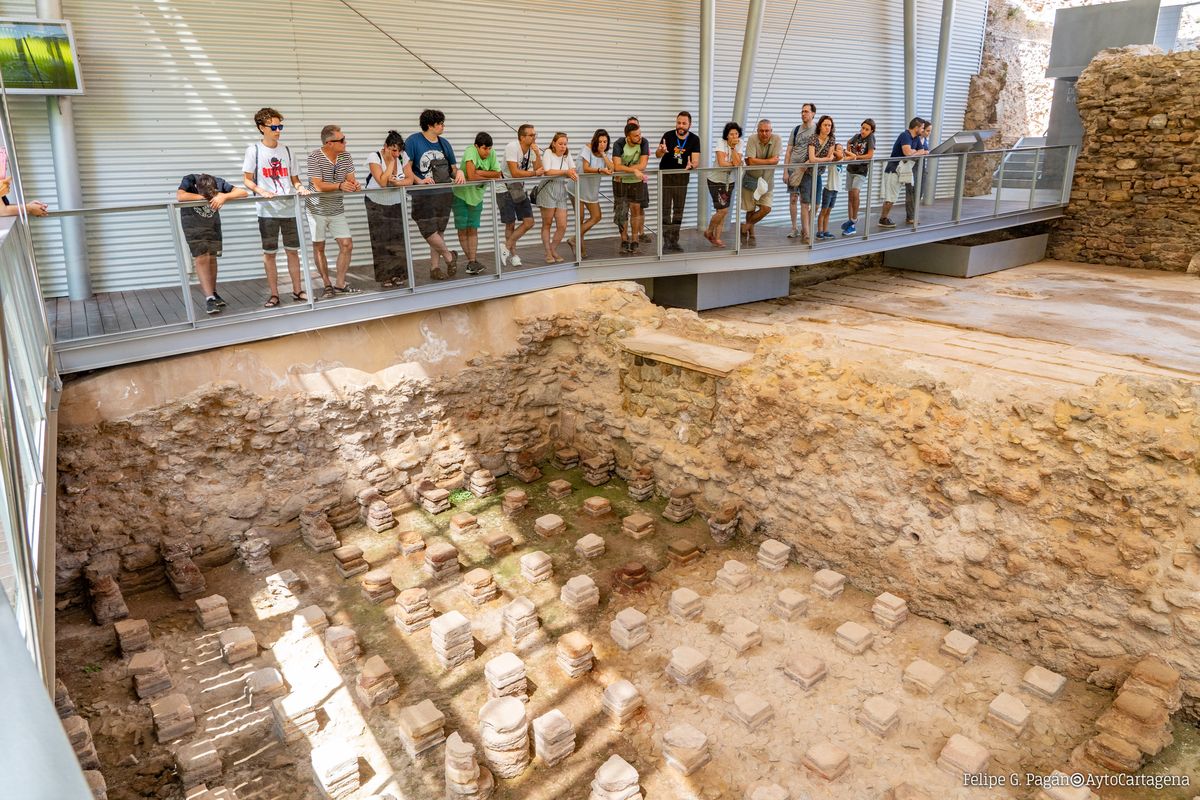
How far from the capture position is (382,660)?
225 inches

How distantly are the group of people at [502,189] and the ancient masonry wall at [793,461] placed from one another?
94 cm

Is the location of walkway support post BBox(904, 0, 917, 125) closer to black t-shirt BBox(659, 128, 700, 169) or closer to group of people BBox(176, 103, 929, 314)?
group of people BBox(176, 103, 929, 314)

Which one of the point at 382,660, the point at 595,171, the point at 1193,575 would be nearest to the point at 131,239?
the point at 382,660

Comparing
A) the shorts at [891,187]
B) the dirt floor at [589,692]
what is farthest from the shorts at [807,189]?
the dirt floor at [589,692]

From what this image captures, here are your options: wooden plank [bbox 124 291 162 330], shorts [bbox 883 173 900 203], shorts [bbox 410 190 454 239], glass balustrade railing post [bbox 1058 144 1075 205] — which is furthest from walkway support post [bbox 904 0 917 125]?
wooden plank [bbox 124 291 162 330]

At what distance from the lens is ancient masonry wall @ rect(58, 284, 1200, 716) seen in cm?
539

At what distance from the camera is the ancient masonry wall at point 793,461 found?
5.39m

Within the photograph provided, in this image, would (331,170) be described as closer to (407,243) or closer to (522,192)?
→ (407,243)

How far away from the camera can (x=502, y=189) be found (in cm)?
777

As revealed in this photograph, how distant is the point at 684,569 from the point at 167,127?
22.8ft

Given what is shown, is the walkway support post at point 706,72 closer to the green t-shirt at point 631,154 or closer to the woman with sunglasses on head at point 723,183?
the woman with sunglasses on head at point 723,183

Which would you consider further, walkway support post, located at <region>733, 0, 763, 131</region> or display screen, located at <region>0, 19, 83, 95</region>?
walkway support post, located at <region>733, 0, 763, 131</region>

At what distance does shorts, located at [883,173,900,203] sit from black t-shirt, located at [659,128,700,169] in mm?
2437

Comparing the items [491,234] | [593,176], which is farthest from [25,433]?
[593,176]
